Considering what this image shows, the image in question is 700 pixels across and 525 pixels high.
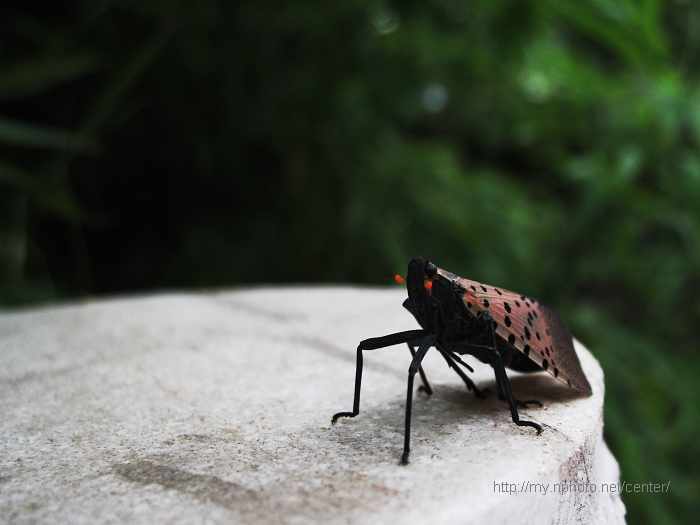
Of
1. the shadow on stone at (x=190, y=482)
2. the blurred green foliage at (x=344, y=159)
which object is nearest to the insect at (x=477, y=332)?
the shadow on stone at (x=190, y=482)

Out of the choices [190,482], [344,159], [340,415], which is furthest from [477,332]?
[344,159]

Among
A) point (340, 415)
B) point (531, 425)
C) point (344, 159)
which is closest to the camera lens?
point (531, 425)

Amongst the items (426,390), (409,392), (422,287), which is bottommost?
(426,390)

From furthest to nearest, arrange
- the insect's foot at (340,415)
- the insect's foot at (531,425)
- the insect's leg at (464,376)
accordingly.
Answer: the insect's leg at (464,376), the insect's foot at (340,415), the insect's foot at (531,425)

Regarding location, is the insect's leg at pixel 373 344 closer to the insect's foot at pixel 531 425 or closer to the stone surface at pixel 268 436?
the stone surface at pixel 268 436

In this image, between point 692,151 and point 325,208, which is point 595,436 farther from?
point 325,208

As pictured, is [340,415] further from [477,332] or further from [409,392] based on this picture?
[477,332]

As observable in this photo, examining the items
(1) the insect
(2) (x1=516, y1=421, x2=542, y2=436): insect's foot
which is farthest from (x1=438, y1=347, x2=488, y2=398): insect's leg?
(2) (x1=516, y1=421, x2=542, y2=436): insect's foot

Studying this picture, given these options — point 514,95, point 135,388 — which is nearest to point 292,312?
point 135,388
